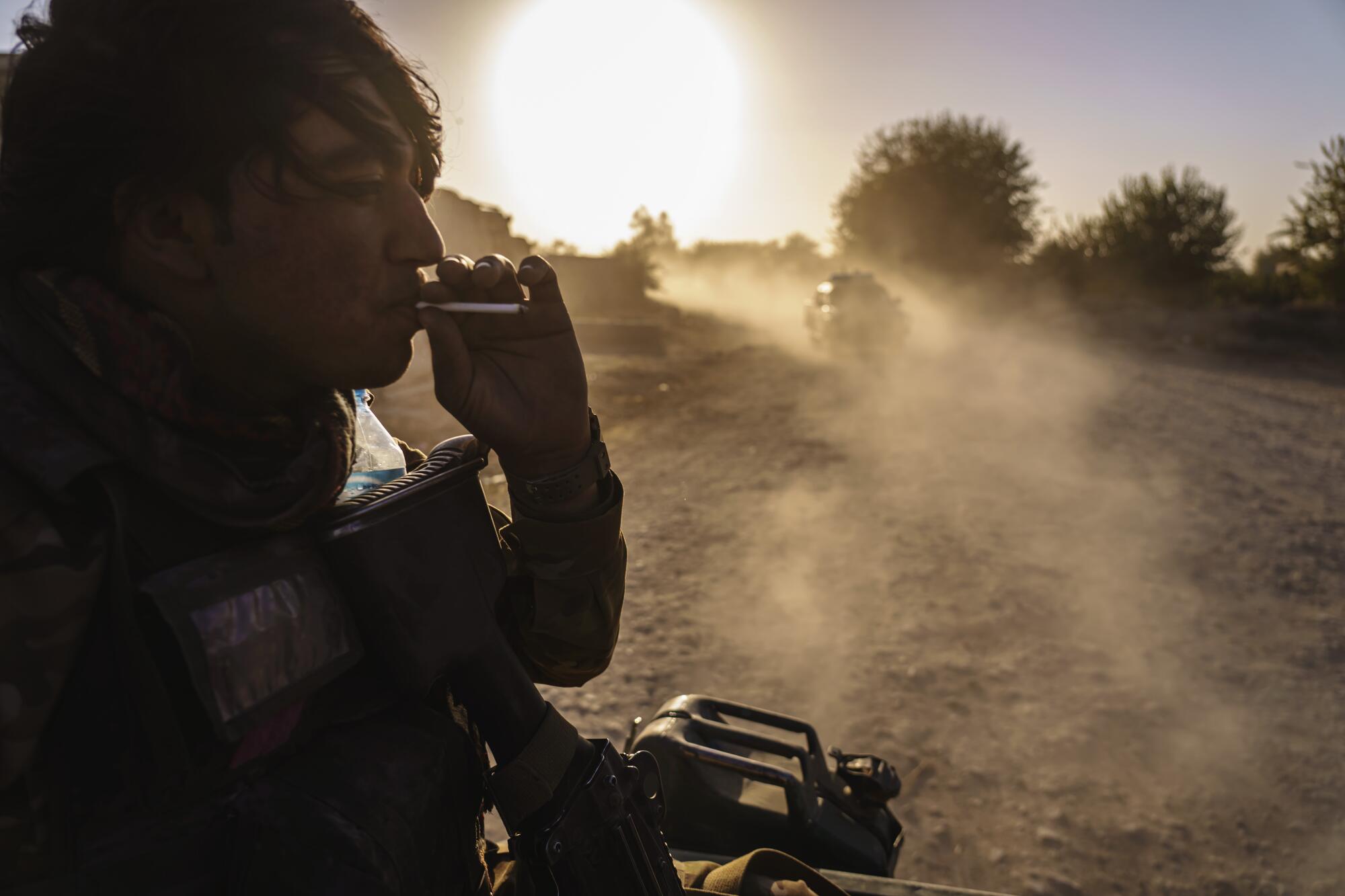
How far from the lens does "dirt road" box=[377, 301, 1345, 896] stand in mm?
2988

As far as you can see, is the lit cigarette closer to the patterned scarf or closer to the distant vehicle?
the patterned scarf

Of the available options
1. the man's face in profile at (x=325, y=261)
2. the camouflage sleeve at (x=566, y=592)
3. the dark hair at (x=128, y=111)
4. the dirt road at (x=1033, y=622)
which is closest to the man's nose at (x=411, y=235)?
the man's face in profile at (x=325, y=261)

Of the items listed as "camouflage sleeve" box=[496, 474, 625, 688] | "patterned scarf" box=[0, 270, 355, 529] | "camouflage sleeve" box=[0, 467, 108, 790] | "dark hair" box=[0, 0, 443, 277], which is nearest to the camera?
"camouflage sleeve" box=[0, 467, 108, 790]

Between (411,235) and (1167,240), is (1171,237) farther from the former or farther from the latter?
(411,235)

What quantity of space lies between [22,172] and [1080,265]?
3239cm

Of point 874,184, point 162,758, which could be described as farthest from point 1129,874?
point 874,184

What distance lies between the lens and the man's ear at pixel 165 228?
1.08 m

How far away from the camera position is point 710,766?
2074 mm

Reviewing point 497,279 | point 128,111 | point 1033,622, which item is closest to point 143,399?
point 128,111

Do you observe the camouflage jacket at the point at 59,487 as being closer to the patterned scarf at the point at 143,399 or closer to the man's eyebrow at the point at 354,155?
the patterned scarf at the point at 143,399

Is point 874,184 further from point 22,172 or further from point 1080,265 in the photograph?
point 22,172

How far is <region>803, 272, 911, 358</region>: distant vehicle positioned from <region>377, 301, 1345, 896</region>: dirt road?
24.1ft

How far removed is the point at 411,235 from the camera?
1201 millimetres

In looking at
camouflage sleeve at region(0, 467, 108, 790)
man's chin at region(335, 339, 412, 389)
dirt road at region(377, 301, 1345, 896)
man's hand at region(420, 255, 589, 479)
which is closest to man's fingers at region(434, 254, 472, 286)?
man's hand at region(420, 255, 589, 479)
